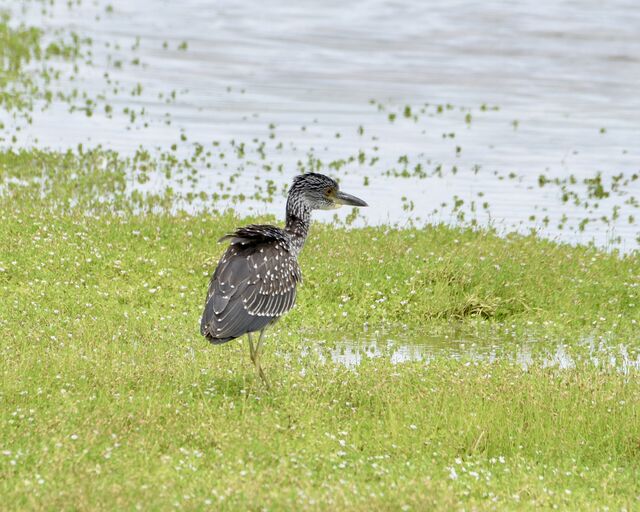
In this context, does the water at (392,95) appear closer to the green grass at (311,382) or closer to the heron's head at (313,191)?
the green grass at (311,382)

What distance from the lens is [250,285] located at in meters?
13.6

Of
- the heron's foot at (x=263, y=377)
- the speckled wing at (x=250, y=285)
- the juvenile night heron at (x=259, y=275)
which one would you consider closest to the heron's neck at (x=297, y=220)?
the juvenile night heron at (x=259, y=275)

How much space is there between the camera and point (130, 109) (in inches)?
1385

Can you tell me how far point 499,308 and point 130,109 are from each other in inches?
753

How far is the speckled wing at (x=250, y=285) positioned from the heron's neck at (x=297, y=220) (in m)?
0.30

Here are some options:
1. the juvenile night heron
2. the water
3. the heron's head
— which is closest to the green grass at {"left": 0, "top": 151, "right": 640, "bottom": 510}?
the juvenile night heron

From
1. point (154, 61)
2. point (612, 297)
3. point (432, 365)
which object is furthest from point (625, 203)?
point (154, 61)

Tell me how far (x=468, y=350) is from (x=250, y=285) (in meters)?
4.48

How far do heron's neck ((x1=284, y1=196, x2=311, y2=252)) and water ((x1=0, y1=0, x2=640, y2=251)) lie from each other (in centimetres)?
817

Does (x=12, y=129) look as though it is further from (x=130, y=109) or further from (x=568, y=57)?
(x=568, y=57)

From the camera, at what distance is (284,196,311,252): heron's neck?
48.8 ft

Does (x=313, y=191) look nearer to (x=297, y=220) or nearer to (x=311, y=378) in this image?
(x=297, y=220)

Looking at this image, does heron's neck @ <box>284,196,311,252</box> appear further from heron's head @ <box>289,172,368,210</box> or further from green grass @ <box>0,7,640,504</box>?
green grass @ <box>0,7,640,504</box>

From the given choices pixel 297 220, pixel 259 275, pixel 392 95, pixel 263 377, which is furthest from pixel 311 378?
pixel 392 95
